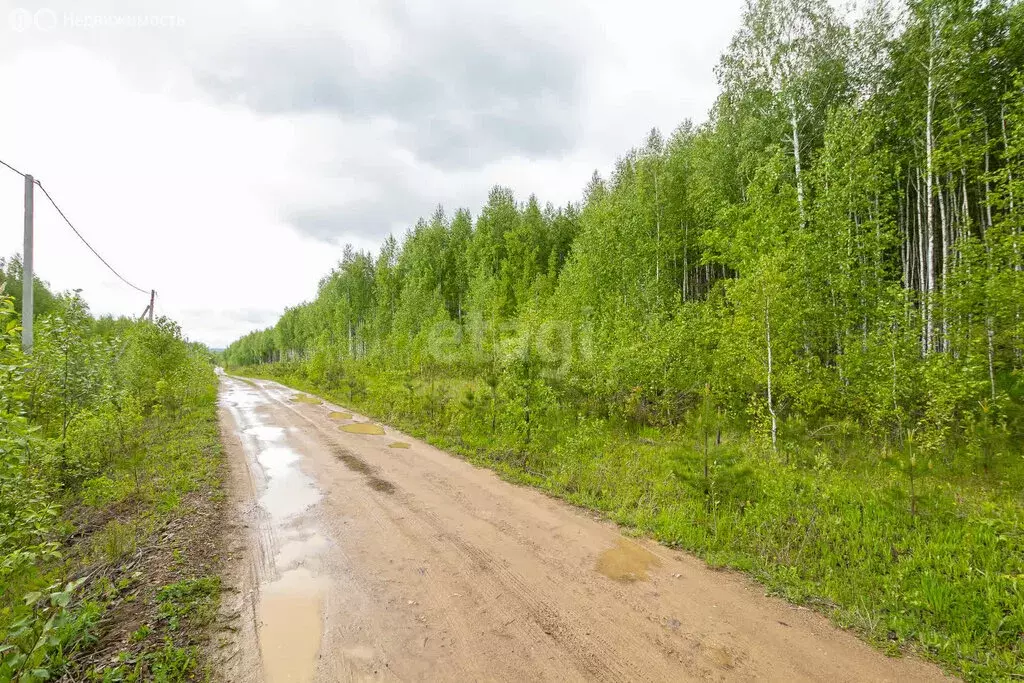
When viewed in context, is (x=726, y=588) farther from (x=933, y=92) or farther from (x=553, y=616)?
(x=933, y=92)

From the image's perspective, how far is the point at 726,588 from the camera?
197 inches

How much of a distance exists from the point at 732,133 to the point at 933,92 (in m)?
8.46

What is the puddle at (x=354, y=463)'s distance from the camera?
983cm

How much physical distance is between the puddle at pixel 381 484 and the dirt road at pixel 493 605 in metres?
0.39

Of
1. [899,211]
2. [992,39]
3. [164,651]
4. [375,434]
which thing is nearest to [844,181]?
[992,39]

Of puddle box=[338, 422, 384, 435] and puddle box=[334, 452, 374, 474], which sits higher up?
puddle box=[338, 422, 384, 435]

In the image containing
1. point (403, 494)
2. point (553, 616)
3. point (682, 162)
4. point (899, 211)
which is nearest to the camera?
point (553, 616)

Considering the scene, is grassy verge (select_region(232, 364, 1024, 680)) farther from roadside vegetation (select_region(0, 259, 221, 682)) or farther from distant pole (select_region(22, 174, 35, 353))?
distant pole (select_region(22, 174, 35, 353))

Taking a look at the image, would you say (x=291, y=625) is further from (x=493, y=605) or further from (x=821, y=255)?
(x=821, y=255)

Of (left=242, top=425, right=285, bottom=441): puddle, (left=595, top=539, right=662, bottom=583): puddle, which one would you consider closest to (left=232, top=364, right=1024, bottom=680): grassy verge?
(left=595, top=539, right=662, bottom=583): puddle

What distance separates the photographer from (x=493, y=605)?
4.58m

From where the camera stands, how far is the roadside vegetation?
11.6 feet

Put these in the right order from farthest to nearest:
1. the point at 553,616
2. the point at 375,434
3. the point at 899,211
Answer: the point at 899,211
the point at 375,434
the point at 553,616

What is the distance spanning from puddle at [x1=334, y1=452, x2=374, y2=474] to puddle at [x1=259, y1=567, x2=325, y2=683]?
4454 mm
